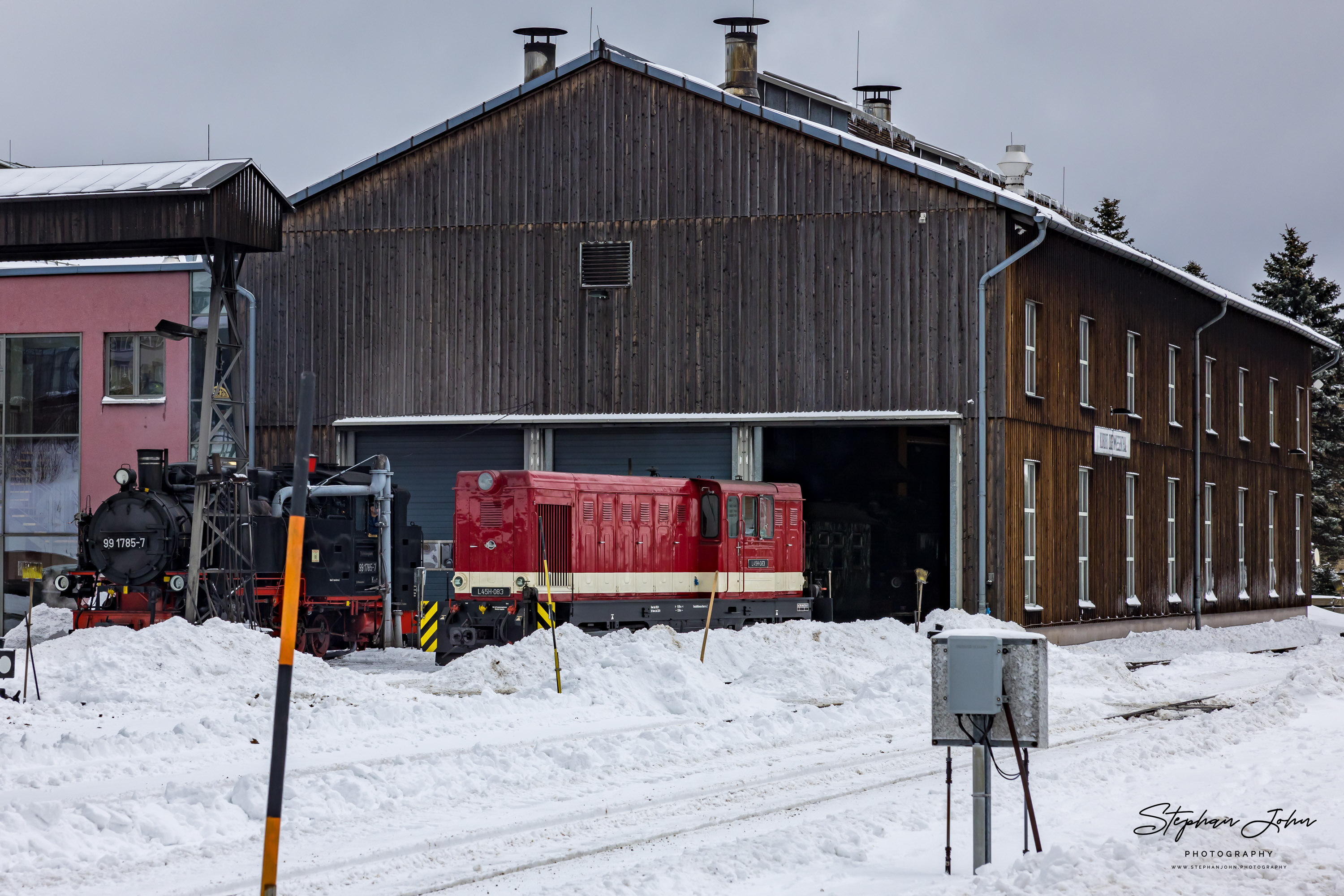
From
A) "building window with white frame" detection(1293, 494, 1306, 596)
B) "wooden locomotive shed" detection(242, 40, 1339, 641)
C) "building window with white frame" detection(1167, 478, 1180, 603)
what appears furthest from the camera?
"building window with white frame" detection(1293, 494, 1306, 596)

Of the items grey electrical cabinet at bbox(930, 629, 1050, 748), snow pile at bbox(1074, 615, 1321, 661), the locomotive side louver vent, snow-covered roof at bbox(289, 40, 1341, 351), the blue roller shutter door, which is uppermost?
snow-covered roof at bbox(289, 40, 1341, 351)

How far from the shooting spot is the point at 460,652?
25.3 metres

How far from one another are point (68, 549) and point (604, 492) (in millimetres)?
13312

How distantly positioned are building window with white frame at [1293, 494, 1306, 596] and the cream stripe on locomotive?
2591cm

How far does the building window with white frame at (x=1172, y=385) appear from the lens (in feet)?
128

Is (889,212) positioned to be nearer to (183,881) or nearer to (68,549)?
(68,549)

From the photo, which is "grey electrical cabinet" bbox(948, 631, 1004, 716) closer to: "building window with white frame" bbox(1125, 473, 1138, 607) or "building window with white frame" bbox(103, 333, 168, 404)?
"building window with white frame" bbox(103, 333, 168, 404)

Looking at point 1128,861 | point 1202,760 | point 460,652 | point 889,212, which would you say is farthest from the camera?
point 889,212

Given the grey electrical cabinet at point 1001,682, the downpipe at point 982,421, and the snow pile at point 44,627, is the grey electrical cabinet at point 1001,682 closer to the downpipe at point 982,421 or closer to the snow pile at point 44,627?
the downpipe at point 982,421

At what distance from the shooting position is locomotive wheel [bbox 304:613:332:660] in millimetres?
27188

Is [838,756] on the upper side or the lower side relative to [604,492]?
lower

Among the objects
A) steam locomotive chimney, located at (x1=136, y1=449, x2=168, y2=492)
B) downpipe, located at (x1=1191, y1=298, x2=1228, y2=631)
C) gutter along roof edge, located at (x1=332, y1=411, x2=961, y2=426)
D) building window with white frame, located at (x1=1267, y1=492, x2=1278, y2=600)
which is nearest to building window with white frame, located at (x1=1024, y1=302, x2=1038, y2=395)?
gutter along roof edge, located at (x1=332, y1=411, x2=961, y2=426)

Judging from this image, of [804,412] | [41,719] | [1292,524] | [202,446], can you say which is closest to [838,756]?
[41,719]

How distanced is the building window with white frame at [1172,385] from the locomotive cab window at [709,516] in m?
15.7
